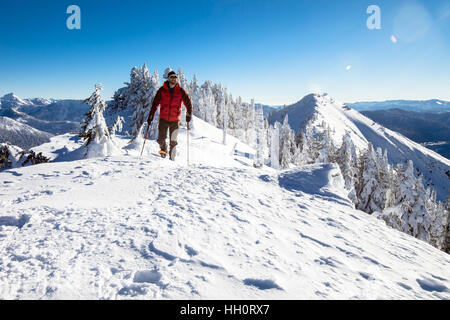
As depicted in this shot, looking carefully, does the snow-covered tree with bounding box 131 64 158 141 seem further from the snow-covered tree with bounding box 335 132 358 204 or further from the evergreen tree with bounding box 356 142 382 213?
the evergreen tree with bounding box 356 142 382 213

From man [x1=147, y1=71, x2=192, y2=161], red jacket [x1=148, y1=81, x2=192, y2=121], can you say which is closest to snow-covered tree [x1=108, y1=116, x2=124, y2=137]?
man [x1=147, y1=71, x2=192, y2=161]

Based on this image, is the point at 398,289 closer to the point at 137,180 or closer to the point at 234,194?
the point at 234,194

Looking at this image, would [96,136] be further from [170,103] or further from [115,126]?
[170,103]

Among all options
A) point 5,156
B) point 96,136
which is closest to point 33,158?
point 5,156

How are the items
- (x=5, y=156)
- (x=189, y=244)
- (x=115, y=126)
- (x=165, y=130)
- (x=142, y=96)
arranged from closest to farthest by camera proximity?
(x=189, y=244)
(x=165, y=130)
(x=5, y=156)
(x=115, y=126)
(x=142, y=96)

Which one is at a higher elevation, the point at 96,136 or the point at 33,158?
the point at 96,136

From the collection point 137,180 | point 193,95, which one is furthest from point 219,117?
point 137,180

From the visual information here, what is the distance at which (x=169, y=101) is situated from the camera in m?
8.59

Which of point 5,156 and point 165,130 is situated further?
point 5,156

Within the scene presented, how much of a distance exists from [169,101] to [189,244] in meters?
6.57

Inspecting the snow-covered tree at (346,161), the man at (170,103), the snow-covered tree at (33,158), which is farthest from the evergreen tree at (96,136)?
the snow-covered tree at (346,161)

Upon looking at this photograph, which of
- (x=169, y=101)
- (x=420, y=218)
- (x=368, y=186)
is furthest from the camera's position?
(x=368, y=186)

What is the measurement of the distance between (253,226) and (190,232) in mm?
1223

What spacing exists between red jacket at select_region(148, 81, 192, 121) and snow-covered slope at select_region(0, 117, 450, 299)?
11.0 feet
